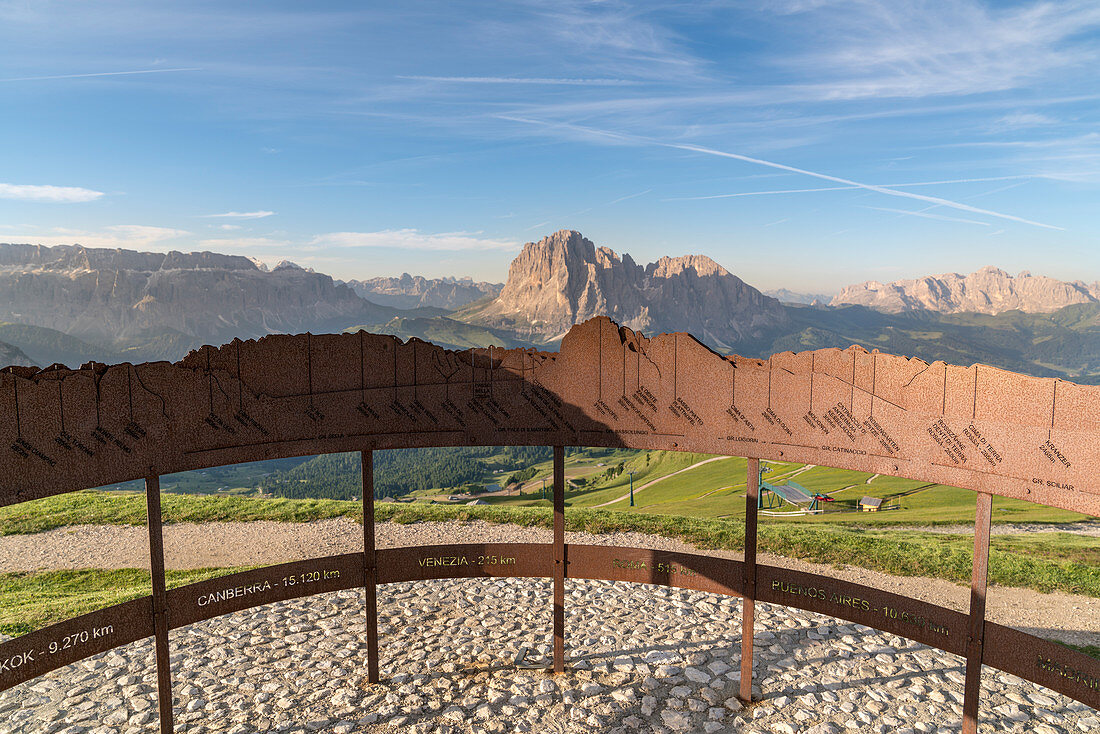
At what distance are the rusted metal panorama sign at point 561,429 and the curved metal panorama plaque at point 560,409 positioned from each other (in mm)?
27

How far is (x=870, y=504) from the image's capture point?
143 ft

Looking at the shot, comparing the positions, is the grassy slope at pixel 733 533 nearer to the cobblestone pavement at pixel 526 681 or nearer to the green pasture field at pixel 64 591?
the green pasture field at pixel 64 591

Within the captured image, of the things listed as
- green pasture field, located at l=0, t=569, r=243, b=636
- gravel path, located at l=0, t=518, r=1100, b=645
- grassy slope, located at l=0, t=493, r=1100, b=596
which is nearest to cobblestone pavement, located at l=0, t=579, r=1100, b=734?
green pasture field, located at l=0, t=569, r=243, b=636

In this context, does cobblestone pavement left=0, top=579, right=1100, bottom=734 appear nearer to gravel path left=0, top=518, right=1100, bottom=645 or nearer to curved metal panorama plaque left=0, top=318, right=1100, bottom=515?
curved metal panorama plaque left=0, top=318, right=1100, bottom=515

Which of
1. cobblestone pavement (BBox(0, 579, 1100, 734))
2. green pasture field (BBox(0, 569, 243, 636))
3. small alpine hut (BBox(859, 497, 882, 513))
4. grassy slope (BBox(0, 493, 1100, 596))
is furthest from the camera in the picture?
small alpine hut (BBox(859, 497, 882, 513))

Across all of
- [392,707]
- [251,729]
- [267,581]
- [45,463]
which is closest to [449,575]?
[392,707]

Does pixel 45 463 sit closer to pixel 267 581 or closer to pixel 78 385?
pixel 78 385

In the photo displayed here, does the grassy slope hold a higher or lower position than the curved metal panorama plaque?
lower

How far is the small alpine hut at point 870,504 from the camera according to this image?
42.7m

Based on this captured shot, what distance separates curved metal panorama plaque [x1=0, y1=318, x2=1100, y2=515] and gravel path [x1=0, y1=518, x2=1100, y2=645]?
11966 mm

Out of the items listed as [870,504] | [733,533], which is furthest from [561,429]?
[870,504]

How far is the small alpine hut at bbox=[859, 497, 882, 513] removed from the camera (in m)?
42.7

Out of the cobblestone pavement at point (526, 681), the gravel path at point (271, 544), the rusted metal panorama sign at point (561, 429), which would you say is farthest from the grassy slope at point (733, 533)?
the rusted metal panorama sign at point (561, 429)

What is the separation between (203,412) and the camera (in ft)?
33.5
